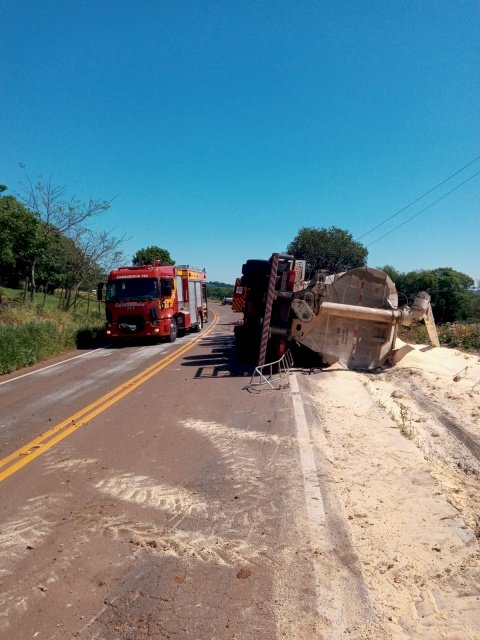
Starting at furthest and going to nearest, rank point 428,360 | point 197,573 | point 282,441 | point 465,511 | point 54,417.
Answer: point 428,360
point 54,417
point 282,441
point 465,511
point 197,573

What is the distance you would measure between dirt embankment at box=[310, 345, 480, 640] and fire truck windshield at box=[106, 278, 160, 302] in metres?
10.2

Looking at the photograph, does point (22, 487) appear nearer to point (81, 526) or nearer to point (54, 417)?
point (81, 526)

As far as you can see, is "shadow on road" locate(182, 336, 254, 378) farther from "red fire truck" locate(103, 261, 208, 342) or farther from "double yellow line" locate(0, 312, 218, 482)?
"red fire truck" locate(103, 261, 208, 342)

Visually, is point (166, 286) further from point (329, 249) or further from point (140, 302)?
point (329, 249)

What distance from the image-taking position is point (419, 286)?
4519 cm

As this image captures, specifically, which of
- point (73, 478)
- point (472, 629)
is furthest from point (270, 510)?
point (73, 478)

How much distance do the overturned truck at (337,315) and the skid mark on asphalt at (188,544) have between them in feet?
25.7

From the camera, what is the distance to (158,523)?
4180mm

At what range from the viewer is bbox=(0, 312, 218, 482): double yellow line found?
5.78m

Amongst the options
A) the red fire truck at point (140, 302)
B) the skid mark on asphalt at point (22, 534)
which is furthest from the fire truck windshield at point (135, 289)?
the skid mark on asphalt at point (22, 534)

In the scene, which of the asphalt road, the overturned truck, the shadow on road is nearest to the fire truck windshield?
the shadow on road

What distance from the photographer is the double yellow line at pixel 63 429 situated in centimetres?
578

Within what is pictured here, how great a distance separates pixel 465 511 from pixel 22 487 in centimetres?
442

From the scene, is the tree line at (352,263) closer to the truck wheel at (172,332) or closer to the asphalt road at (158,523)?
the truck wheel at (172,332)
